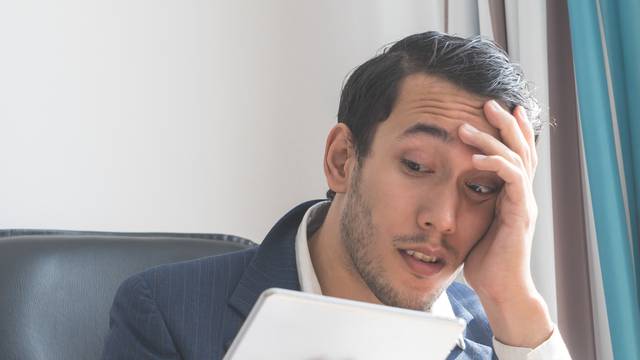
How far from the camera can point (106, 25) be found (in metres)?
1.73

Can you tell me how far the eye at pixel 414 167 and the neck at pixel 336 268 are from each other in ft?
0.51

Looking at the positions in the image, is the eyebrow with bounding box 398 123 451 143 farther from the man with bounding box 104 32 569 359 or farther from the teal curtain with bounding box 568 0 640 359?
the teal curtain with bounding box 568 0 640 359

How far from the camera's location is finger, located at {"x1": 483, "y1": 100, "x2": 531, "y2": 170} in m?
1.23

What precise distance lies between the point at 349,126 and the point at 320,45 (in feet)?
3.07

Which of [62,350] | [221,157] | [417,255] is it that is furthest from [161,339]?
[221,157]

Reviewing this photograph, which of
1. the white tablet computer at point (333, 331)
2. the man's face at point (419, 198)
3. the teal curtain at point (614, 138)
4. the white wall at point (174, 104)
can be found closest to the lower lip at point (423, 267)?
the man's face at point (419, 198)

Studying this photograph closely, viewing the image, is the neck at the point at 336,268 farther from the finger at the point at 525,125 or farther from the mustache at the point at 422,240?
the finger at the point at 525,125

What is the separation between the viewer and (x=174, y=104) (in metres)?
1.87

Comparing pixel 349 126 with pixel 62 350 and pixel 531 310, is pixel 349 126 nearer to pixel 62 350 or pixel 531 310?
pixel 531 310

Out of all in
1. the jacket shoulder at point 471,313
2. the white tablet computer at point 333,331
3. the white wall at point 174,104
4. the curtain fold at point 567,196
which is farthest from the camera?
the curtain fold at point 567,196

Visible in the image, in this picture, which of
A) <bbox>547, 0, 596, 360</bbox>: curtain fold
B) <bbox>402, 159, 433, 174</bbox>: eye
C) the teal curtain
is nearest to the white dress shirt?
<bbox>402, 159, 433, 174</bbox>: eye

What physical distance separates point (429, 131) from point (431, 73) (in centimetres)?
12

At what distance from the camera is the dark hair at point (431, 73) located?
127 centimetres

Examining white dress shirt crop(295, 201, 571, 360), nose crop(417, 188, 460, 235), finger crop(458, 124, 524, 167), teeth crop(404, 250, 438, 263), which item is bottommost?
white dress shirt crop(295, 201, 571, 360)
